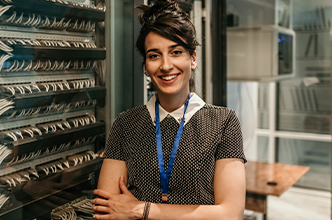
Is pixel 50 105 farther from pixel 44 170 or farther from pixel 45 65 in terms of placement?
pixel 44 170

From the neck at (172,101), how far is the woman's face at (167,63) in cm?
5

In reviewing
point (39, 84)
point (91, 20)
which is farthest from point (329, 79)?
point (39, 84)

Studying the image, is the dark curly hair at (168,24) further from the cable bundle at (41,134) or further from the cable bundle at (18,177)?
the cable bundle at (18,177)

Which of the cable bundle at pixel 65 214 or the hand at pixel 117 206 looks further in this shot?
the cable bundle at pixel 65 214

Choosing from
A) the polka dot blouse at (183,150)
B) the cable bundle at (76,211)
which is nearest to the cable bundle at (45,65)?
the polka dot blouse at (183,150)

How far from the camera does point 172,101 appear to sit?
1.53 metres

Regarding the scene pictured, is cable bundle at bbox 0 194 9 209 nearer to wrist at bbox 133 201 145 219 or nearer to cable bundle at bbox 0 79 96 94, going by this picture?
cable bundle at bbox 0 79 96 94

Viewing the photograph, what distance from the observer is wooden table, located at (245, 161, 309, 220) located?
3.08 meters

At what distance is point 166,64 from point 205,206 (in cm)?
55

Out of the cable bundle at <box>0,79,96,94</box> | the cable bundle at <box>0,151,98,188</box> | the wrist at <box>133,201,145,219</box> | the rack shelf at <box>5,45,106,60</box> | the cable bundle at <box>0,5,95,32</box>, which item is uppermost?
the cable bundle at <box>0,5,95,32</box>

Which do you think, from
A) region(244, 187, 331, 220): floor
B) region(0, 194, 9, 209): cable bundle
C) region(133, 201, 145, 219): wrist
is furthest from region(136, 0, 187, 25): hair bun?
region(244, 187, 331, 220): floor

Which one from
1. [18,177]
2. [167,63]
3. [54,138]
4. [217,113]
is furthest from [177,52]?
[18,177]

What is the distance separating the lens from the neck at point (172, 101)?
1.52 meters

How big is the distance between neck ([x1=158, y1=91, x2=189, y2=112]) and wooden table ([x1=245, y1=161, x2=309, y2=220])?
175 cm
